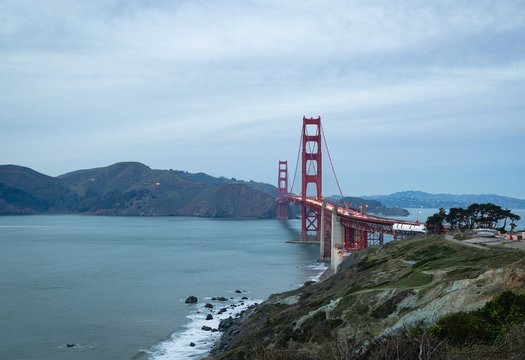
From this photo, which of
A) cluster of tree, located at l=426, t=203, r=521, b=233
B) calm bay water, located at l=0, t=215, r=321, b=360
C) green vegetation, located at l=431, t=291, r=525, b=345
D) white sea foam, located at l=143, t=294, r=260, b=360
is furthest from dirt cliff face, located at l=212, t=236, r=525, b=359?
cluster of tree, located at l=426, t=203, r=521, b=233

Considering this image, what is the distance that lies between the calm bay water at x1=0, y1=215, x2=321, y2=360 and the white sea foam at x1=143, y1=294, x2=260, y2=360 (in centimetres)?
7

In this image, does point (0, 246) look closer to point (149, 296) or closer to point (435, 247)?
point (149, 296)

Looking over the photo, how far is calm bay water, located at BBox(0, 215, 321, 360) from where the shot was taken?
28375mm

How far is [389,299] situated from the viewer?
64.3 feet

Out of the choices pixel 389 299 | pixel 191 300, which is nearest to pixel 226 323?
pixel 191 300

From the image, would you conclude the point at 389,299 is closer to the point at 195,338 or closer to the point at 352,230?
the point at 195,338

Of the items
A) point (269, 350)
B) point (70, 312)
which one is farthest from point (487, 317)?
point (70, 312)

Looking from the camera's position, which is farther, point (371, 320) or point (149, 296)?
point (149, 296)

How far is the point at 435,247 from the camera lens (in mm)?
29547

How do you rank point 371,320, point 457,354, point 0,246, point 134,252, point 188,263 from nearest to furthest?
point 457,354
point 371,320
point 188,263
point 134,252
point 0,246

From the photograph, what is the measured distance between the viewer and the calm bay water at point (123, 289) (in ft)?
93.1

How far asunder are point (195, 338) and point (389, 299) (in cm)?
1359

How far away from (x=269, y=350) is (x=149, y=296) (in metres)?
36.5

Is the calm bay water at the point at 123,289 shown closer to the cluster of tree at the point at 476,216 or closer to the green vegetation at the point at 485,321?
the cluster of tree at the point at 476,216
